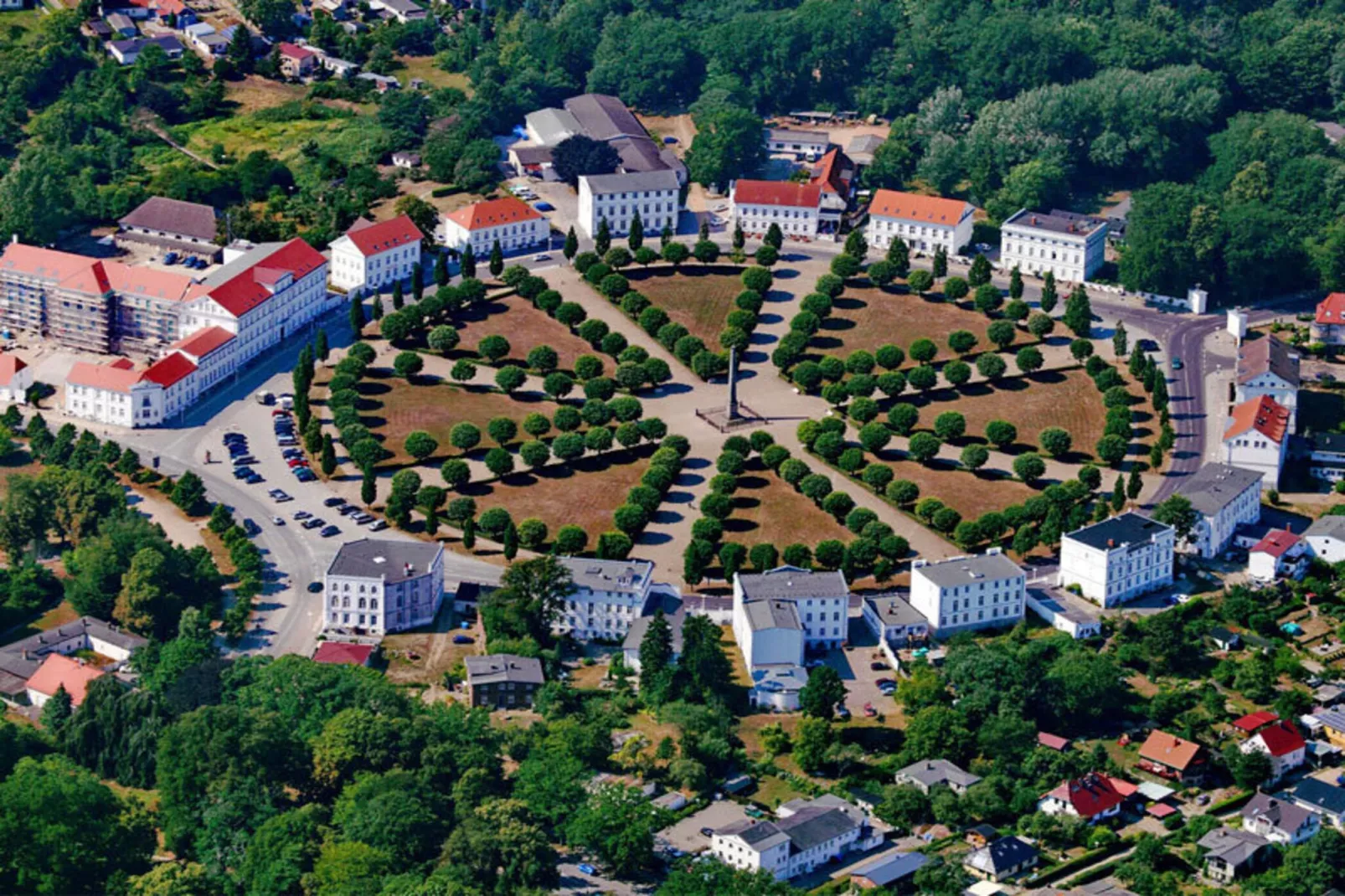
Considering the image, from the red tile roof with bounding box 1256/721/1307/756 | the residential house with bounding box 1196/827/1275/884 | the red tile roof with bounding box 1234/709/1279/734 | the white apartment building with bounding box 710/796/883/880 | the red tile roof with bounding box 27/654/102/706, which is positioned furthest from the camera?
the red tile roof with bounding box 27/654/102/706

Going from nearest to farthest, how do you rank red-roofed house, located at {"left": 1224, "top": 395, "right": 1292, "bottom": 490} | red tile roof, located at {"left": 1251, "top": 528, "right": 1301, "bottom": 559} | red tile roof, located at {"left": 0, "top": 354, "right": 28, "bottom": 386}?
red tile roof, located at {"left": 1251, "top": 528, "right": 1301, "bottom": 559}
red-roofed house, located at {"left": 1224, "top": 395, "right": 1292, "bottom": 490}
red tile roof, located at {"left": 0, "top": 354, "right": 28, "bottom": 386}

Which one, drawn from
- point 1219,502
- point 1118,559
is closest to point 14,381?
point 1118,559

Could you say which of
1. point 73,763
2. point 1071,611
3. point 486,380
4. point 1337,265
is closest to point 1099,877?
point 1071,611

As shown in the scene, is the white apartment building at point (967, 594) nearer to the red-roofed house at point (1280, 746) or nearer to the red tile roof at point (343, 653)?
the red-roofed house at point (1280, 746)

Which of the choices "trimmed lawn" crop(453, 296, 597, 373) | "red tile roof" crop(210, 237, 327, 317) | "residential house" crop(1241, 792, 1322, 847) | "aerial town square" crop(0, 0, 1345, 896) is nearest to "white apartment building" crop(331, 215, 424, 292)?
"aerial town square" crop(0, 0, 1345, 896)

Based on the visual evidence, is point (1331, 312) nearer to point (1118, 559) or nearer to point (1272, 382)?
point (1272, 382)

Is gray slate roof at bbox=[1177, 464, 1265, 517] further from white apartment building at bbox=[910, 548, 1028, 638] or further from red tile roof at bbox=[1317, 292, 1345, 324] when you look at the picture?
red tile roof at bbox=[1317, 292, 1345, 324]

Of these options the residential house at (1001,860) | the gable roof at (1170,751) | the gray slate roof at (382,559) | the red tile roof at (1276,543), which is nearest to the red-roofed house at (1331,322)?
the red tile roof at (1276,543)

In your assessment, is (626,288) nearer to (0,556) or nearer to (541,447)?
(541,447)
